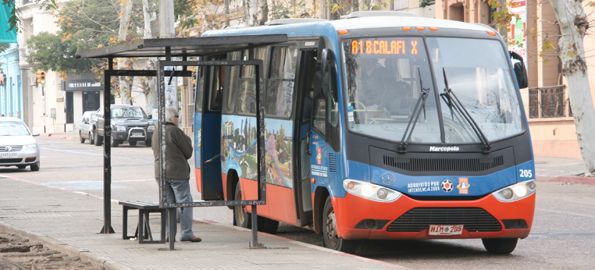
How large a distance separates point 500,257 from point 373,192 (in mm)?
1827

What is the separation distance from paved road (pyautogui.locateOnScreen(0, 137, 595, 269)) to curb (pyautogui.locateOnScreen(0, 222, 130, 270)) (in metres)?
3.11

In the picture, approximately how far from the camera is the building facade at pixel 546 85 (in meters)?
36.3

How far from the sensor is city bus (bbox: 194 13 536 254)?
14.0 m

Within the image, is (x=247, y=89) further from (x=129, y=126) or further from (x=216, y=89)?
(x=129, y=126)

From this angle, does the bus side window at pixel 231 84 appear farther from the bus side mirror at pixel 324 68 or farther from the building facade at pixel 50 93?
the building facade at pixel 50 93

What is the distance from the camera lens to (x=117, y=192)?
2764cm

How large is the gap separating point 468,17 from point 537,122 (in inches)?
271

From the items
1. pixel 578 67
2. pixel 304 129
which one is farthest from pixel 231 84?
pixel 578 67

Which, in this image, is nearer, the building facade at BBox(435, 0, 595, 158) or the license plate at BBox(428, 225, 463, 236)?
the license plate at BBox(428, 225, 463, 236)

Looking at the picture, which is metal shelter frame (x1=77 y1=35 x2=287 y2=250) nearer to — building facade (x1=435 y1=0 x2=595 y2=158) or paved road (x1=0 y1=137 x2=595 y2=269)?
paved road (x1=0 y1=137 x2=595 y2=269)

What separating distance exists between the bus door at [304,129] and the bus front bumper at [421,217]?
1.36 meters

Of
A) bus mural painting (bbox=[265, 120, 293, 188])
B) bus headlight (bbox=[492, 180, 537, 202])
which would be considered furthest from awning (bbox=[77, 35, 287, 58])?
bus headlight (bbox=[492, 180, 537, 202])

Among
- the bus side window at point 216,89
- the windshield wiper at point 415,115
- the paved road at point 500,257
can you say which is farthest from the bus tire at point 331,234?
the bus side window at point 216,89

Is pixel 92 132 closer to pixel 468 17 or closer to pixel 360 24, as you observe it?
pixel 468 17
